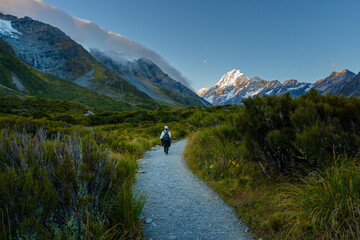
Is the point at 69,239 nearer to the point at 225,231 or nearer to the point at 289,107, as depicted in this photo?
the point at 225,231

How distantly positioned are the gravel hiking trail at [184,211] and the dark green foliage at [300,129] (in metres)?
1.69

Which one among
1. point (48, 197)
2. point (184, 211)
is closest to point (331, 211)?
point (184, 211)

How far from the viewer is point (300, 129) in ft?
12.3

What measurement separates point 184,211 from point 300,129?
295 cm

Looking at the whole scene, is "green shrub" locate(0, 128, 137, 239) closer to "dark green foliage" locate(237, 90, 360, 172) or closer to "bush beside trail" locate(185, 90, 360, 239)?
"bush beside trail" locate(185, 90, 360, 239)

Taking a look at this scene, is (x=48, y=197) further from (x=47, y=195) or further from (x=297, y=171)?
(x=297, y=171)

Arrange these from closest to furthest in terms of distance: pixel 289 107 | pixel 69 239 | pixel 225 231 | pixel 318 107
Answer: pixel 69 239 < pixel 225 231 < pixel 318 107 < pixel 289 107

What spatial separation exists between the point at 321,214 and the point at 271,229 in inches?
32.2

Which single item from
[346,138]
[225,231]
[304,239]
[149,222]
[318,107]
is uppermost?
[318,107]

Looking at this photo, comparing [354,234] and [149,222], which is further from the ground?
[354,234]

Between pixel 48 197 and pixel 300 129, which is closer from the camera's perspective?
pixel 48 197

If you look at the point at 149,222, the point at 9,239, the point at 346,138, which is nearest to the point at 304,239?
the point at 346,138

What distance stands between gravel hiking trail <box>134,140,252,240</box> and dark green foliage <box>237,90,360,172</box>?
1.69m

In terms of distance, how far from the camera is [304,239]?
264cm
